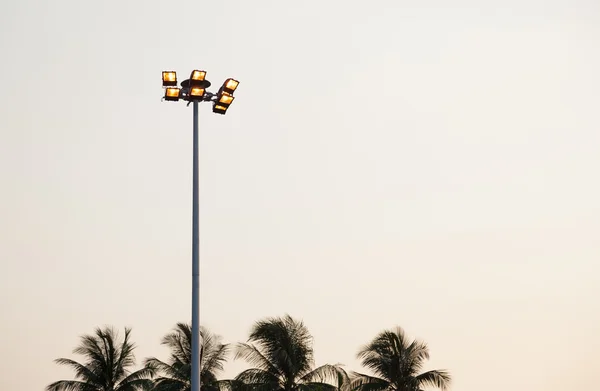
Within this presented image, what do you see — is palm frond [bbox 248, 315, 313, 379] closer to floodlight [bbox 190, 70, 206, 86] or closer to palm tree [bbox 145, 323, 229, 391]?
palm tree [bbox 145, 323, 229, 391]

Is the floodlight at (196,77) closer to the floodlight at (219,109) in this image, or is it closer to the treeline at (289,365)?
the floodlight at (219,109)

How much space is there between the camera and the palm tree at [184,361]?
45719mm

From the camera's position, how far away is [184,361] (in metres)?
46.8

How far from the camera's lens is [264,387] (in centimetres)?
4175

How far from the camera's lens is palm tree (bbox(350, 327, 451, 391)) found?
141ft

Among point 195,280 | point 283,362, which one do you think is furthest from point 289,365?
point 195,280

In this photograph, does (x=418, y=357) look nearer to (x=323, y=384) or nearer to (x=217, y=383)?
(x=323, y=384)

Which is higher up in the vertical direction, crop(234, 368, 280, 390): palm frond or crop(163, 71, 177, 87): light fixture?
crop(163, 71, 177, 87): light fixture

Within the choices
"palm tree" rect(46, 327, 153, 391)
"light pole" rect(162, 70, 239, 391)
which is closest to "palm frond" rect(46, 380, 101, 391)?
"palm tree" rect(46, 327, 153, 391)

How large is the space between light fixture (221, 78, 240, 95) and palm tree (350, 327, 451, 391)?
77.5ft

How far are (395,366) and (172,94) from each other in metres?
25.1

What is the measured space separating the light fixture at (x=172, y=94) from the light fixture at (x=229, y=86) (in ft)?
3.82

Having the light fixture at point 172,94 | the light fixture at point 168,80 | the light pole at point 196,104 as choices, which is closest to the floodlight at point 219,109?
the light pole at point 196,104

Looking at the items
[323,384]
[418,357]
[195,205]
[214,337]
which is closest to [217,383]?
[214,337]
